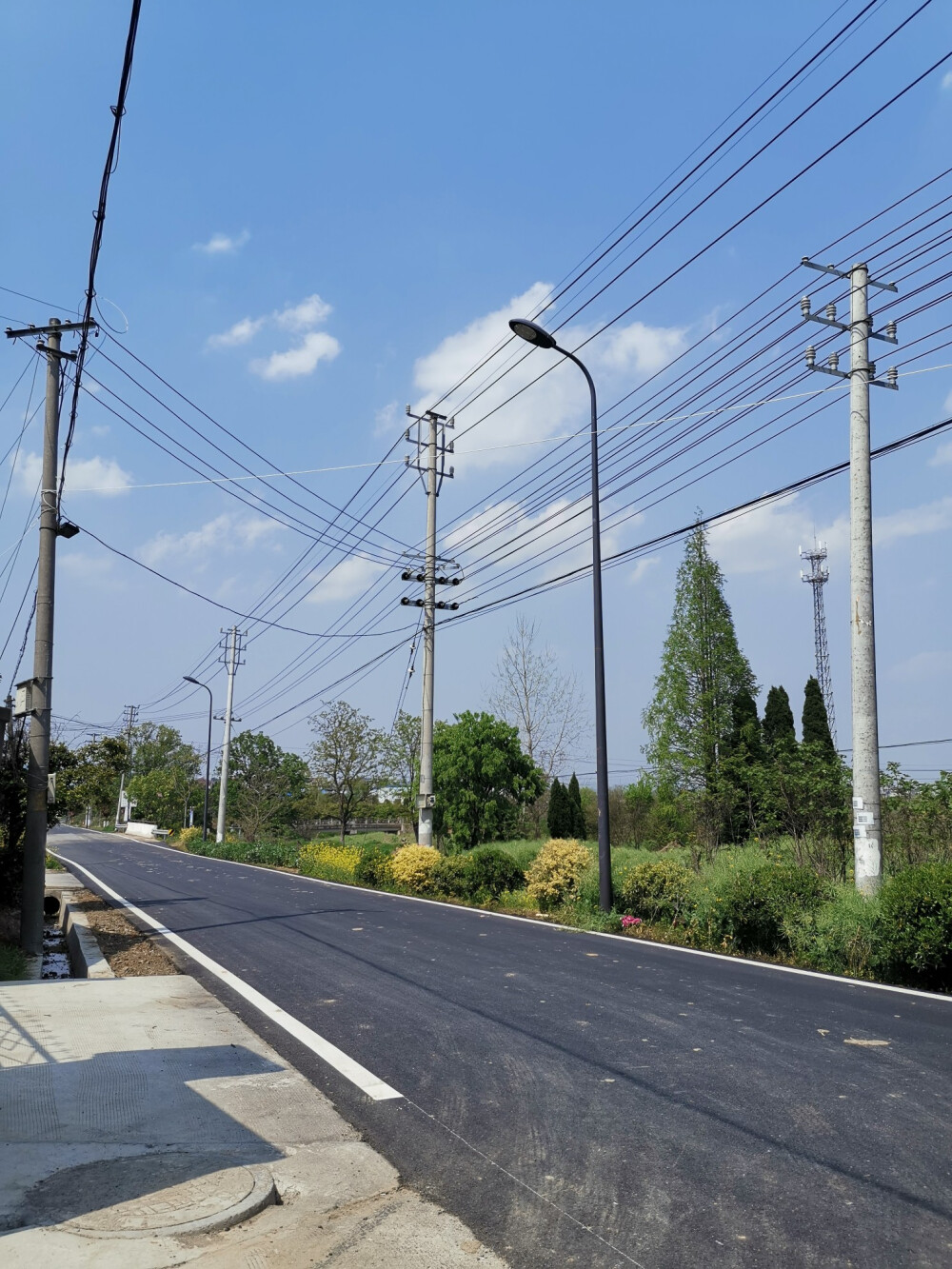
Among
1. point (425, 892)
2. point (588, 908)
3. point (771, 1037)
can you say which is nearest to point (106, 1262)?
point (771, 1037)

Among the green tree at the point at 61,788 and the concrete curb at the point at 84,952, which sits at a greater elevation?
the green tree at the point at 61,788

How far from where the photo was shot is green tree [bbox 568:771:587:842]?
40.8 meters

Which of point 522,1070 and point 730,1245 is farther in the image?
point 522,1070

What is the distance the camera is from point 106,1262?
3547 millimetres

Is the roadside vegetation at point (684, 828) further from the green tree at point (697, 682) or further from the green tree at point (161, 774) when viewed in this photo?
the green tree at point (161, 774)

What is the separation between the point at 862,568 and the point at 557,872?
767cm

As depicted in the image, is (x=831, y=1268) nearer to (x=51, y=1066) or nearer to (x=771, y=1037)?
(x=771, y=1037)

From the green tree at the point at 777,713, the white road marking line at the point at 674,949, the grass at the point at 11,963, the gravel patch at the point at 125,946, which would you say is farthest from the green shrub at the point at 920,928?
the green tree at the point at 777,713

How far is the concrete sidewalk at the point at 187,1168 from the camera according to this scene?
3.74 metres

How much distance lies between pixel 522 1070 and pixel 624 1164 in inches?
72.0

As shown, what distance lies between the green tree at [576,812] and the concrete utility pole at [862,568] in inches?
1100

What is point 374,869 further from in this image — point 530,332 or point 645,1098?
point 645,1098

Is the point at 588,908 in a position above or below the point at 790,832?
below

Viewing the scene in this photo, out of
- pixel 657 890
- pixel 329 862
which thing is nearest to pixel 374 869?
pixel 329 862
